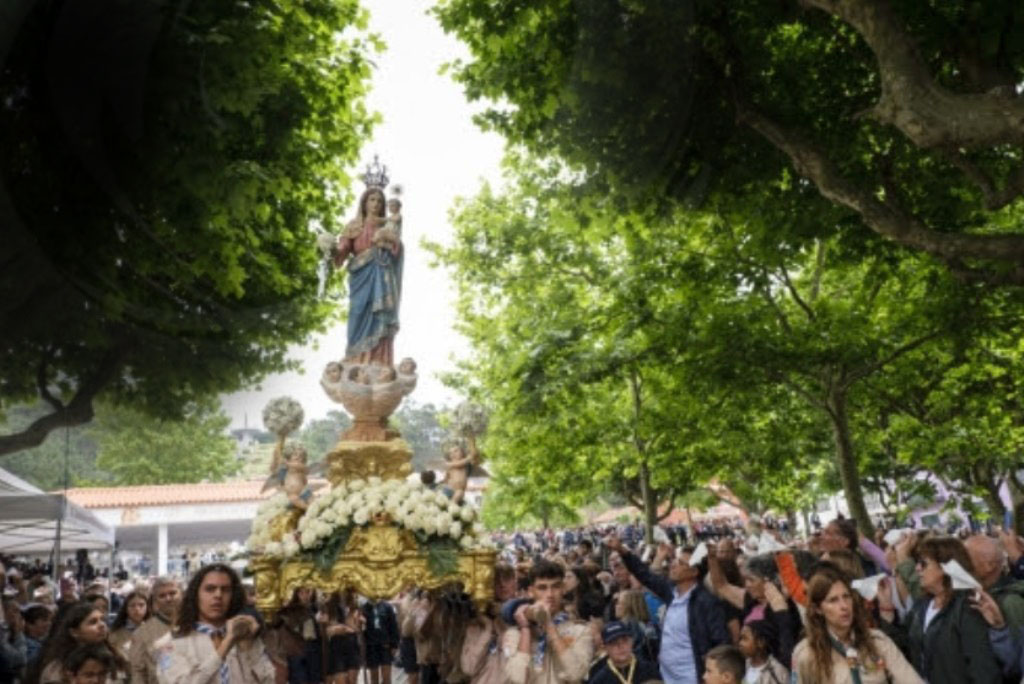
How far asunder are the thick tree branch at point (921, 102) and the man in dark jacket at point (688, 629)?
3.50 m

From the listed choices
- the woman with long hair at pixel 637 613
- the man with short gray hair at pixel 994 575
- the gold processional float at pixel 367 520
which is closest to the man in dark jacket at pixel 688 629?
the woman with long hair at pixel 637 613

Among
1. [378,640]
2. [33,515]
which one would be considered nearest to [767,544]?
[378,640]

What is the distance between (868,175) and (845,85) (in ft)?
3.19

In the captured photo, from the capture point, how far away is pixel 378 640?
35.3ft

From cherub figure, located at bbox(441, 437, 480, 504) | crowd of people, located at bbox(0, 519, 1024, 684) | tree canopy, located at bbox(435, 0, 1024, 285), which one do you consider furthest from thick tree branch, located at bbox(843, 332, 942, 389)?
cherub figure, located at bbox(441, 437, 480, 504)

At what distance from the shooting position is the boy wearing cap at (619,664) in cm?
511

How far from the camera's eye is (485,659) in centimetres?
589

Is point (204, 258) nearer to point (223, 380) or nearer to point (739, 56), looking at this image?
point (223, 380)

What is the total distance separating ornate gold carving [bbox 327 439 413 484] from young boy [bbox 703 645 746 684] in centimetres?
325

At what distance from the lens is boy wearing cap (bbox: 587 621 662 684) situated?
5105 millimetres

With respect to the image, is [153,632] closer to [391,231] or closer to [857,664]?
[391,231]

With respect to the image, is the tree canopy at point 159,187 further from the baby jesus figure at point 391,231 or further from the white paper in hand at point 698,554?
the white paper in hand at point 698,554

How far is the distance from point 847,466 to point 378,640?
7524mm

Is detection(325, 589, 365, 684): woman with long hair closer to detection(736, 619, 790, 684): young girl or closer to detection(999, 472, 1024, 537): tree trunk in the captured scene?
detection(736, 619, 790, 684): young girl
